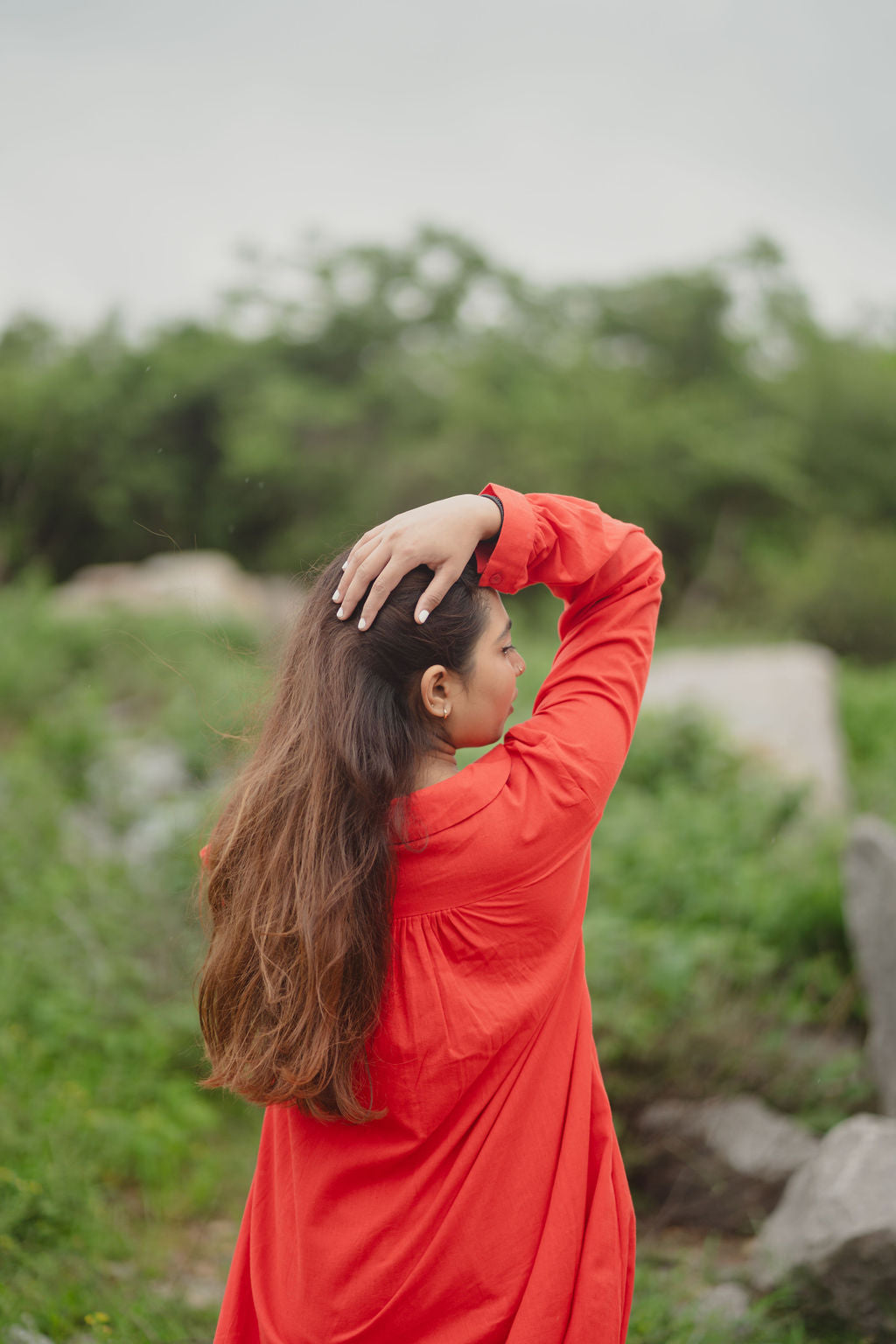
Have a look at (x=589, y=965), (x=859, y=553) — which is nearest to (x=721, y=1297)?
(x=589, y=965)

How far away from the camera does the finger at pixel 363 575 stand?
1218 mm

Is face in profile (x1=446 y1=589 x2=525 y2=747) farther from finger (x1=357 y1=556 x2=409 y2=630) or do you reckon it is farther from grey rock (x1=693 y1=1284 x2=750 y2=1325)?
grey rock (x1=693 y1=1284 x2=750 y2=1325)

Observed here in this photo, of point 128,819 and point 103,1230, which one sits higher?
point 128,819

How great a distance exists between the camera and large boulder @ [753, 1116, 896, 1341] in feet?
7.17

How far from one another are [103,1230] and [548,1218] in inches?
79.7

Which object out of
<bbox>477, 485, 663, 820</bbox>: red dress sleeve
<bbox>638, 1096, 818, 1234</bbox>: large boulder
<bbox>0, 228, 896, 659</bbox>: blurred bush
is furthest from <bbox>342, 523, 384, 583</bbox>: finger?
<bbox>0, 228, 896, 659</bbox>: blurred bush

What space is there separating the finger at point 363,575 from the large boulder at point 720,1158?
Result: 2.45 metres

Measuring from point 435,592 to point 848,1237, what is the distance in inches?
74.4

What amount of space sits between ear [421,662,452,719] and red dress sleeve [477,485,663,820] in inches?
3.8

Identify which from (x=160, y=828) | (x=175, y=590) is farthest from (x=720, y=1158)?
(x=175, y=590)

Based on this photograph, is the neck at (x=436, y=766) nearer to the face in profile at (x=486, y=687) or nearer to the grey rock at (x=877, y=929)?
the face in profile at (x=486, y=687)

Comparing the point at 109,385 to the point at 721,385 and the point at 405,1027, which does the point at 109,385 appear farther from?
the point at 405,1027

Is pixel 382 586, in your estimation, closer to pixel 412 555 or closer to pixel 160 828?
pixel 412 555

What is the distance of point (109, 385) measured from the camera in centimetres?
1623
